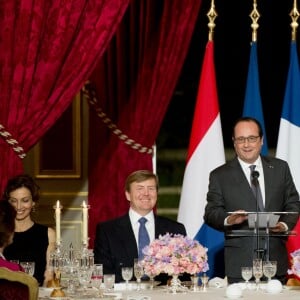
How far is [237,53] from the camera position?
26.6ft

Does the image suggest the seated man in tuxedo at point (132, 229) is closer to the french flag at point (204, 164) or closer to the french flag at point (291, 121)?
the french flag at point (204, 164)

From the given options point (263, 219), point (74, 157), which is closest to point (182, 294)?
point (263, 219)

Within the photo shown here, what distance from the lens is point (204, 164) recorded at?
24.0 feet

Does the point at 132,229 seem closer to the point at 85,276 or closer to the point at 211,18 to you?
the point at 85,276

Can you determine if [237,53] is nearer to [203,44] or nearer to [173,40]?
[203,44]

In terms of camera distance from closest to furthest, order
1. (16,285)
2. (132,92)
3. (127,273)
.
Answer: (16,285), (127,273), (132,92)

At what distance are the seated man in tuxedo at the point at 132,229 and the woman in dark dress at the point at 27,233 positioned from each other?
1.35ft

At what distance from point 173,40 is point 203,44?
2.73ft

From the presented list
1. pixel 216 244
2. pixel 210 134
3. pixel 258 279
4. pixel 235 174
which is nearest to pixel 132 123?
pixel 210 134

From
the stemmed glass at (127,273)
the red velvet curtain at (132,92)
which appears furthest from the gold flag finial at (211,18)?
the stemmed glass at (127,273)

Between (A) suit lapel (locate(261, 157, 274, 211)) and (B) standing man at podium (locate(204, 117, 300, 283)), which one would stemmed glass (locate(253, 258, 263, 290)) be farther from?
(A) suit lapel (locate(261, 157, 274, 211))

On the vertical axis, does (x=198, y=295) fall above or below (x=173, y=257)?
below

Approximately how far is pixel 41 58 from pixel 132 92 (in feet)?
4.35

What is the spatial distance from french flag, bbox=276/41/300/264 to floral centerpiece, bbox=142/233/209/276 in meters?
2.20
